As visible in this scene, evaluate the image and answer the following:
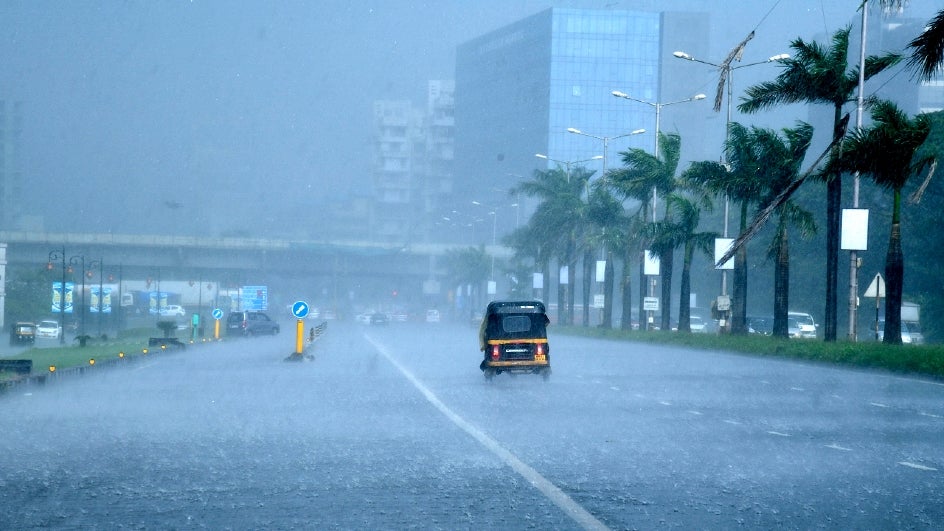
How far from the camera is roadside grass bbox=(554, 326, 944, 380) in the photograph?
3103cm

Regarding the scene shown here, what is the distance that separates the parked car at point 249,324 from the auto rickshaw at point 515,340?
5026cm

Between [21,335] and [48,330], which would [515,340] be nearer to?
[21,335]

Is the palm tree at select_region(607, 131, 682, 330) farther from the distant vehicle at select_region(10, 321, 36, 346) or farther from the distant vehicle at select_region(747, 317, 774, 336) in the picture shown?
the distant vehicle at select_region(10, 321, 36, 346)

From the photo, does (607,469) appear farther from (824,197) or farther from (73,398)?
(824,197)

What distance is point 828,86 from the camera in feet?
138

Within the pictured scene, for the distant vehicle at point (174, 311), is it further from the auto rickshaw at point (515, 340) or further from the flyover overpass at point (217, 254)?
the auto rickshaw at point (515, 340)

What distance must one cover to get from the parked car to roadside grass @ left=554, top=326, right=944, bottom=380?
1206 inches

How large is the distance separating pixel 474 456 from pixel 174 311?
124228 millimetres

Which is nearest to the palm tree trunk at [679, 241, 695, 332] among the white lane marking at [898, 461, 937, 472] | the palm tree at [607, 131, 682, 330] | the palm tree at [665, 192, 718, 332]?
the palm tree at [665, 192, 718, 332]

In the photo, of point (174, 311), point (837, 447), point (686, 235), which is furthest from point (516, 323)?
point (174, 311)

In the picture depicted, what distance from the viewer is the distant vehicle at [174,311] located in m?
130

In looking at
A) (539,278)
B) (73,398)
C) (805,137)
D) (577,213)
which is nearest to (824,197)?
(577,213)

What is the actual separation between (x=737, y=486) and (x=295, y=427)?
7.61 metres

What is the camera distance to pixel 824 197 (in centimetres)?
7219
